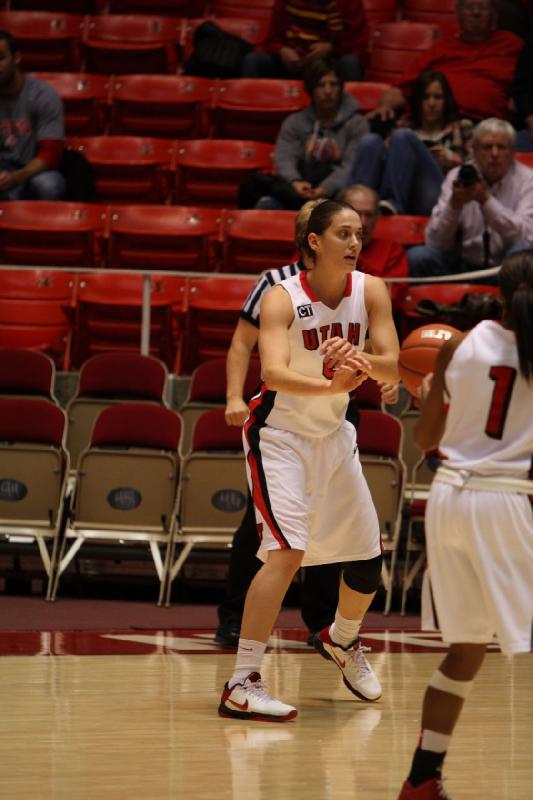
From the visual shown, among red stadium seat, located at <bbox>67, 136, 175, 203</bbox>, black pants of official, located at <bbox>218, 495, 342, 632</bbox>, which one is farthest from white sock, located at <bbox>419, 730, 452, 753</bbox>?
red stadium seat, located at <bbox>67, 136, 175, 203</bbox>

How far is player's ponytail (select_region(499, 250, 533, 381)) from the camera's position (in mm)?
3184

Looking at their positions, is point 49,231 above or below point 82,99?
below

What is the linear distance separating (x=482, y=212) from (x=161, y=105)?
3638 millimetres

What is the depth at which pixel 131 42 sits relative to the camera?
1144cm

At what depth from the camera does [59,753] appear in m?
3.84

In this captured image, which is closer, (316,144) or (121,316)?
(121,316)

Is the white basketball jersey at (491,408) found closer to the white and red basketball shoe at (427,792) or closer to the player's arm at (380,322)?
the white and red basketball shoe at (427,792)

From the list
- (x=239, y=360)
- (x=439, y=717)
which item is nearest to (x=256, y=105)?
(x=239, y=360)

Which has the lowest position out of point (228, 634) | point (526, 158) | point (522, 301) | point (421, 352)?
point (228, 634)

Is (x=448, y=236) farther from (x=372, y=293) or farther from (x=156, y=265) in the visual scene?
(x=372, y=293)

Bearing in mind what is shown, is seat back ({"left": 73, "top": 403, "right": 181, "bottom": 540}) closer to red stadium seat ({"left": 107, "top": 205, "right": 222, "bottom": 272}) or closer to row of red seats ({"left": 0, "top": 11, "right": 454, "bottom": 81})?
red stadium seat ({"left": 107, "top": 205, "right": 222, "bottom": 272})

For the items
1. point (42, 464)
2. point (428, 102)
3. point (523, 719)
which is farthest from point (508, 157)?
point (523, 719)

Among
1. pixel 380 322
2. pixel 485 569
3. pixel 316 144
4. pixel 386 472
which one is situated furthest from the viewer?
pixel 316 144

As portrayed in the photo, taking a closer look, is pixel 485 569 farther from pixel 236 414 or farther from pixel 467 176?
pixel 467 176
